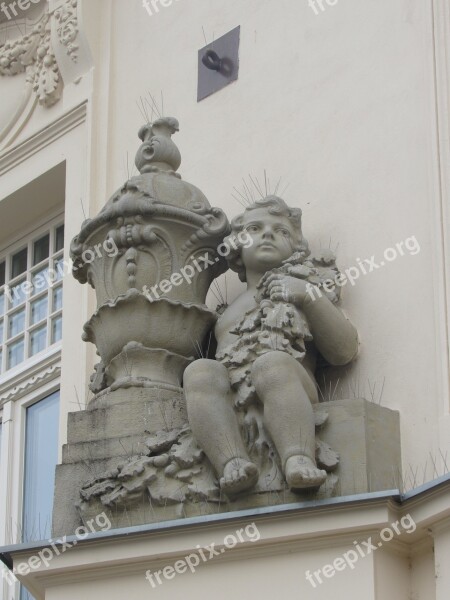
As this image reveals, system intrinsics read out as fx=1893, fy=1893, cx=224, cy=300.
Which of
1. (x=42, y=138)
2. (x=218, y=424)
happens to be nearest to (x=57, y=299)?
(x=42, y=138)

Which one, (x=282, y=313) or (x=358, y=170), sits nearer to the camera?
(x=282, y=313)

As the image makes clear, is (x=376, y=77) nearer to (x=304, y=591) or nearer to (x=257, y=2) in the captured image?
(x=257, y=2)

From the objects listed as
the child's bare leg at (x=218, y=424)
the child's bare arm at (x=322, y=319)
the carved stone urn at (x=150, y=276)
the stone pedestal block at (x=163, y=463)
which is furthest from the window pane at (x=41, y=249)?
the child's bare leg at (x=218, y=424)

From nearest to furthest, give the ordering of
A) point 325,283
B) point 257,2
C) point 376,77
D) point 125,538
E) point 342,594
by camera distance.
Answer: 1. point 342,594
2. point 125,538
3. point 325,283
4. point 376,77
5. point 257,2

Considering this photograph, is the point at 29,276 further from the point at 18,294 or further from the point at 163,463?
the point at 163,463

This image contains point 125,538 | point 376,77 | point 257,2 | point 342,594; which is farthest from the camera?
point 257,2

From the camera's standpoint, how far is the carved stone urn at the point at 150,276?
752cm

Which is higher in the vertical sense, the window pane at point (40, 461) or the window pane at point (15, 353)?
the window pane at point (15, 353)

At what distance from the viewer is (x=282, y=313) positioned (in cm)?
716

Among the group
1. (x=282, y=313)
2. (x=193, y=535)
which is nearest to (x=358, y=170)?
(x=282, y=313)

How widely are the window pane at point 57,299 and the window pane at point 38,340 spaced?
118mm

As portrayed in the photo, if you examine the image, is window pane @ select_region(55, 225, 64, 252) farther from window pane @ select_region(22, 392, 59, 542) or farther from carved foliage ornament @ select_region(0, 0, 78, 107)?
window pane @ select_region(22, 392, 59, 542)

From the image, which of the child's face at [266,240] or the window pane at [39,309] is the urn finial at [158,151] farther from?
the window pane at [39,309]

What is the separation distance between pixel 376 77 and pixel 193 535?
229cm
